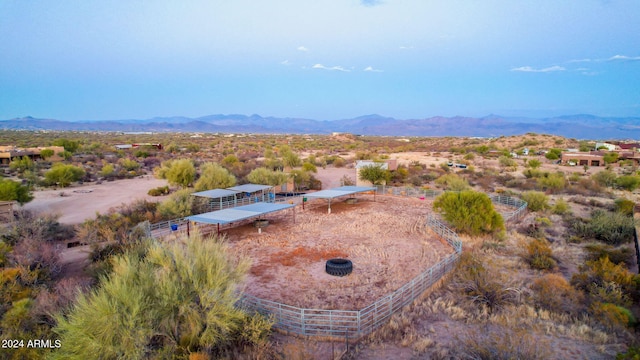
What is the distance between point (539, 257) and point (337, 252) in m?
7.83

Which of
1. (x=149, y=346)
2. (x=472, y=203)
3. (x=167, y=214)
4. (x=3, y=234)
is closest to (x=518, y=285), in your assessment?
(x=472, y=203)

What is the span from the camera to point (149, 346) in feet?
24.3

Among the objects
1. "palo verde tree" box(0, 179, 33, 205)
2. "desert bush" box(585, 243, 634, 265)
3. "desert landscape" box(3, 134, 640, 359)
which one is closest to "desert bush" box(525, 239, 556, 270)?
"desert landscape" box(3, 134, 640, 359)

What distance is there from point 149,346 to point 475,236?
15.3 metres

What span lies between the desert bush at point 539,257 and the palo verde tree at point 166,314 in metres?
10.6

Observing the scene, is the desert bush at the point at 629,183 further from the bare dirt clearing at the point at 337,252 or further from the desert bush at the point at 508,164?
the bare dirt clearing at the point at 337,252

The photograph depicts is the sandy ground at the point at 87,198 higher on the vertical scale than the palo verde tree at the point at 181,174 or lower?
lower

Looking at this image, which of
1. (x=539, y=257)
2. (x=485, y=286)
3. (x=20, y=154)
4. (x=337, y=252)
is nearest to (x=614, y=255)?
(x=539, y=257)

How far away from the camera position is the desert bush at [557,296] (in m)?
10.3

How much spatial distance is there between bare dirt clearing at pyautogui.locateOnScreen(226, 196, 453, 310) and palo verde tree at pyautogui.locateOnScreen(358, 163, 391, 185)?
7.73m

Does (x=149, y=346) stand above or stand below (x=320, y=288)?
above

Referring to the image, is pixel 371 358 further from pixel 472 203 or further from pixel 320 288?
pixel 472 203

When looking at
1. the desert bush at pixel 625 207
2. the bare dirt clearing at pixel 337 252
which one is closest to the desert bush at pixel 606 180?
the desert bush at pixel 625 207

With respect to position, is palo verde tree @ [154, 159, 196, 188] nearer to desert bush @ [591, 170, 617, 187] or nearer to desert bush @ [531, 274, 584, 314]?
desert bush @ [531, 274, 584, 314]
